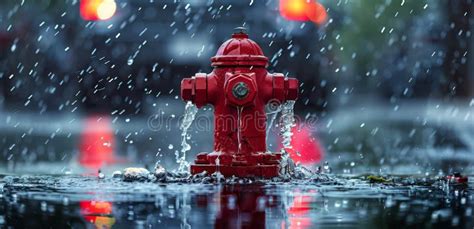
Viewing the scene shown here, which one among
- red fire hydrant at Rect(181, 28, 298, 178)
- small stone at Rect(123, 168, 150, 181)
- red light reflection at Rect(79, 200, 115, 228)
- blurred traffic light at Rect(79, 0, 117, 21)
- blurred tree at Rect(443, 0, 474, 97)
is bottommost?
red light reflection at Rect(79, 200, 115, 228)

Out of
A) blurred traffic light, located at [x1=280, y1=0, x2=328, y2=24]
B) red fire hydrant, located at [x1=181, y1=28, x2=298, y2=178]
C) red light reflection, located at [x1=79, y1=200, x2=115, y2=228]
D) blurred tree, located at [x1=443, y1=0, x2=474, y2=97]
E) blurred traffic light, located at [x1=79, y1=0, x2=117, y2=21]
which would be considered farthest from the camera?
blurred traffic light, located at [x1=79, y1=0, x2=117, y2=21]

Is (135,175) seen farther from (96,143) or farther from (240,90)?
(96,143)

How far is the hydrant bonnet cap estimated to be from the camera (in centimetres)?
1058

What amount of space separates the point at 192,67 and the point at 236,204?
22504mm

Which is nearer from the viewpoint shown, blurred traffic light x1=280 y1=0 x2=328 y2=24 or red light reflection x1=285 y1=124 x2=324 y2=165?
red light reflection x1=285 y1=124 x2=324 y2=165

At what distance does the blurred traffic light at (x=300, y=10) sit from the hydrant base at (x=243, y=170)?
1847 cm

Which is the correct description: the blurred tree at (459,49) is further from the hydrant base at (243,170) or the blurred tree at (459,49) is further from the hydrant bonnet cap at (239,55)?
the hydrant base at (243,170)

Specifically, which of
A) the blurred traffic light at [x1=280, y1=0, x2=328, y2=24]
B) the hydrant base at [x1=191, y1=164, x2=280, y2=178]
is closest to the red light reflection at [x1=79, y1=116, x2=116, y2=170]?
the hydrant base at [x1=191, y1=164, x2=280, y2=178]

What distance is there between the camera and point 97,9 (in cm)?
3025

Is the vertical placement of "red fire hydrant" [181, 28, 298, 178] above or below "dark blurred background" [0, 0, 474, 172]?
below

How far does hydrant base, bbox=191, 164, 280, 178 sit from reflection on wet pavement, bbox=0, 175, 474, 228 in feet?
1.79

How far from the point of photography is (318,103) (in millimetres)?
28781

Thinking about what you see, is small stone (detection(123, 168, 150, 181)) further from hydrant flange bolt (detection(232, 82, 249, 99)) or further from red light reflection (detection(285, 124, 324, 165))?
red light reflection (detection(285, 124, 324, 165))

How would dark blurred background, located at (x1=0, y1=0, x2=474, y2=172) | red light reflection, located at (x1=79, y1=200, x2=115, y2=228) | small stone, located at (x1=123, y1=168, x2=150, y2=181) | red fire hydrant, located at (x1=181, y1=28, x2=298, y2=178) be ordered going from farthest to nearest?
1. dark blurred background, located at (x1=0, y1=0, x2=474, y2=172)
2. red fire hydrant, located at (x1=181, y1=28, x2=298, y2=178)
3. small stone, located at (x1=123, y1=168, x2=150, y2=181)
4. red light reflection, located at (x1=79, y1=200, x2=115, y2=228)
